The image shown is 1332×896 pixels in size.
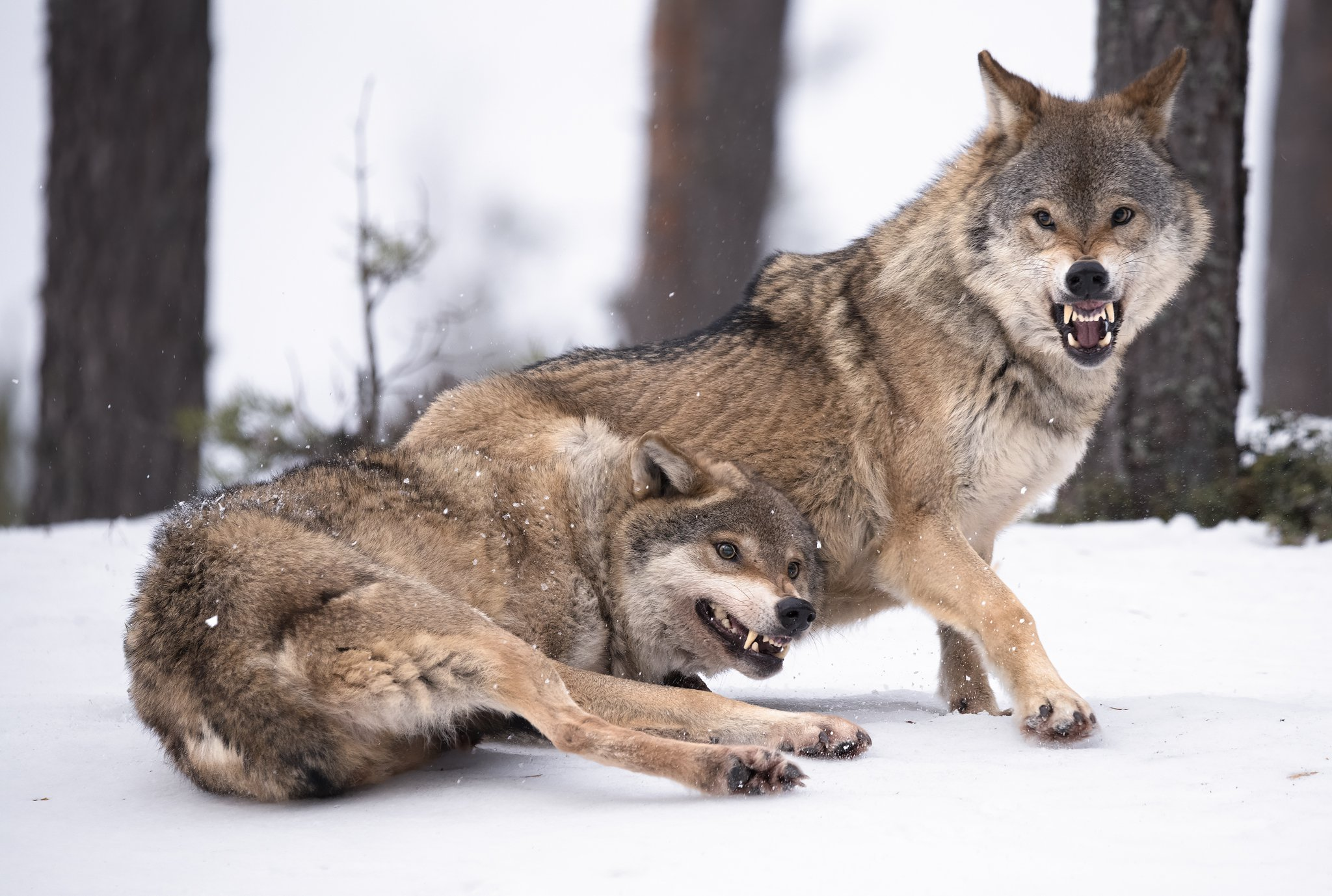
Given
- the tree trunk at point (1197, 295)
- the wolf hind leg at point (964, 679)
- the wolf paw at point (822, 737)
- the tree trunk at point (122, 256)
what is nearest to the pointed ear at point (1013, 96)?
the wolf hind leg at point (964, 679)

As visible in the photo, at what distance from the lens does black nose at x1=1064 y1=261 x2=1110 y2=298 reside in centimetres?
454

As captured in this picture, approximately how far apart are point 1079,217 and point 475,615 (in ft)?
8.94

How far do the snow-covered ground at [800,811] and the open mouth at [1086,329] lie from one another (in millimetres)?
1320

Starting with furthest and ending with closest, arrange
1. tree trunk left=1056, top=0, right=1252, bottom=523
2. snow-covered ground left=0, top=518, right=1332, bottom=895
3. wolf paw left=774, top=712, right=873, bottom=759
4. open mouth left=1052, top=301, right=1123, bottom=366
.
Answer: tree trunk left=1056, top=0, right=1252, bottom=523 < open mouth left=1052, top=301, right=1123, bottom=366 < wolf paw left=774, top=712, right=873, bottom=759 < snow-covered ground left=0, top=518, right=1332, bottom=895

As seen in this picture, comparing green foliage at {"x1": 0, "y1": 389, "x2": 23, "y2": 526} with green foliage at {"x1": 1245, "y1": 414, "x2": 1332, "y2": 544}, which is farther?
green foliage at {"x1": 0, "y1": 389, "x2": 23, "y2": 526}

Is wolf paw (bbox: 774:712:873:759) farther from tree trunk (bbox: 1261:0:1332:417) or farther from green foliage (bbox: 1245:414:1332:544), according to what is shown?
tree trunk (bbox: 1261:0:1332:417)

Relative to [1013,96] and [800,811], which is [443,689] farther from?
[1013,96]

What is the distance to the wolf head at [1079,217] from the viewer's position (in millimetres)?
4645

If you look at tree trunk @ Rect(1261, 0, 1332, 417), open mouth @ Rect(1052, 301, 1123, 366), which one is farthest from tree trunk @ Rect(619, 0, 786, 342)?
tree trunk @ Rect(1261, 0, 1332, 417)

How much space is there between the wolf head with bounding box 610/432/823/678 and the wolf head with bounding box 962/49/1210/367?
4.03 ft

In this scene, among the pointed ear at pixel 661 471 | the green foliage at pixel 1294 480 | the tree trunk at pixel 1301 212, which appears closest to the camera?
the pointed ear at pixel 661 471

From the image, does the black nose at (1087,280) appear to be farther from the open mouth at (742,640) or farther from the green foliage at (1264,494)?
the green foliage at (1264,494)

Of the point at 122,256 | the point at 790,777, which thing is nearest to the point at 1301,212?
Result: the point at 122,256

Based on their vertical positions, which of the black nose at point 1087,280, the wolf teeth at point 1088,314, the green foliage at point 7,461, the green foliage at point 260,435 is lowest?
the green foliage at point 7,461
